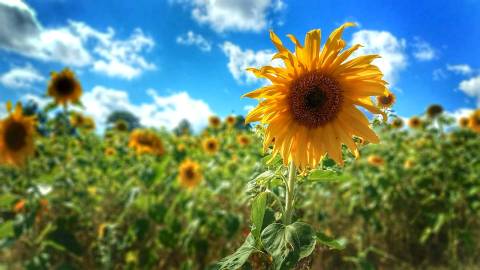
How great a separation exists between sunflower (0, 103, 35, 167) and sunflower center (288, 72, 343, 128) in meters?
2.64

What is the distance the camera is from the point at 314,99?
4.90 ft

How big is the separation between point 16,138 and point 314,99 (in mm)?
2771

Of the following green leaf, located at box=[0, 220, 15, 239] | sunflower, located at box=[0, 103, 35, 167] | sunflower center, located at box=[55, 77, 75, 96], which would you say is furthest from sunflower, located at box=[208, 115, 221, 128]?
green leaf, located at box=[0, 220, 15, 239]

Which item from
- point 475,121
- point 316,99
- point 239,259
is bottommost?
point 239,259

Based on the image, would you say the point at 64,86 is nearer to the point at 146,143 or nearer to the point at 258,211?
the point at 146,143

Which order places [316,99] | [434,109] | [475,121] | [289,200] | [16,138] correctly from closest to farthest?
1. [289,200]
2. [316,99]
3. [16,138]
4. [475,121]
5. [434,109]

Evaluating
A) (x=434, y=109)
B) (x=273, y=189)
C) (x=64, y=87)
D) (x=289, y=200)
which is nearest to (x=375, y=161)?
(x=434, y=109)

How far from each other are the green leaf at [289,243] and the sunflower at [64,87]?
3427 millimetres

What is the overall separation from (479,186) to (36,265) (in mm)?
4194

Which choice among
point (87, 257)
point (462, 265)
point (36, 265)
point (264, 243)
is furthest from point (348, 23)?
point (462, 265)

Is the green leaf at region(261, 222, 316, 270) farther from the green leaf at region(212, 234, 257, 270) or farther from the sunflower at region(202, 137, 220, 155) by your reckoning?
the sunflower at region(202, 137, 220, 155)

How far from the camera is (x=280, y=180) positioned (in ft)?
4.40

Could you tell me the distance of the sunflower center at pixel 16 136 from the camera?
331 centimetres

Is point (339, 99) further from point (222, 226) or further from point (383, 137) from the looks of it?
point (383, 137)
